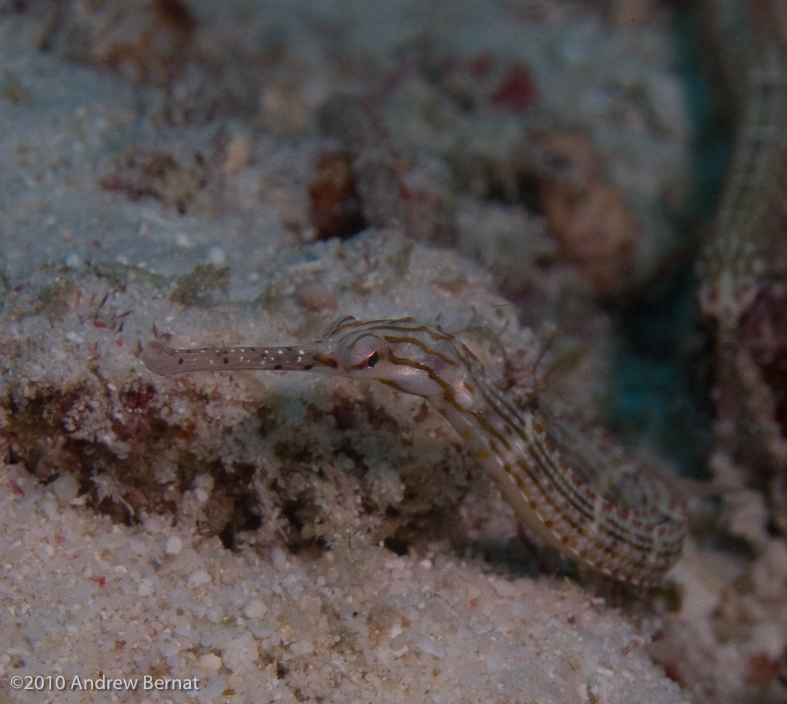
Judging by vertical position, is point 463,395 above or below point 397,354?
below

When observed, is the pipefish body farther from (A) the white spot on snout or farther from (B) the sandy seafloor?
(B) the sandy seafloor

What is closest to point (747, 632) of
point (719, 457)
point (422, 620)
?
point (719, 457)

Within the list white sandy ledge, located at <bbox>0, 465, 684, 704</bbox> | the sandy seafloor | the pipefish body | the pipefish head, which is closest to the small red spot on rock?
the sandy seafloor
